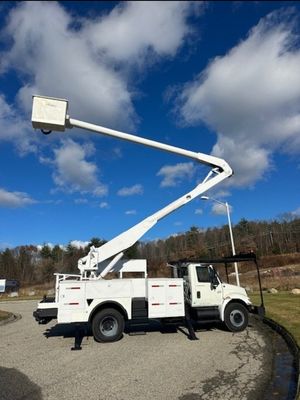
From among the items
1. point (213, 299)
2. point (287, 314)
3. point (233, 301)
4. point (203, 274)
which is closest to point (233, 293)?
point (233, 301)

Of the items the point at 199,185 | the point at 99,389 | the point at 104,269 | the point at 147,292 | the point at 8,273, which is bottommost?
the point at 99,389

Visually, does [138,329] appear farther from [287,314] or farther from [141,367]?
[141,367]

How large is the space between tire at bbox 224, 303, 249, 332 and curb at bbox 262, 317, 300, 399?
104cm

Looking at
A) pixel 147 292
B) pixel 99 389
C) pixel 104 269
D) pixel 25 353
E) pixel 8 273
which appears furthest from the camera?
pixel 8 273

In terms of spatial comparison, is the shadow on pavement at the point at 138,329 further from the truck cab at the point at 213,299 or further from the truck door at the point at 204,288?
the truck door at the point at 204,288

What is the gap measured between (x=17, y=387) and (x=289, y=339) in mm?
7208

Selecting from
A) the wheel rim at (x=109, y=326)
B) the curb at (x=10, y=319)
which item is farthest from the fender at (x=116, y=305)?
the curb at (x=10, y=319)

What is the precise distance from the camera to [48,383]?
24.9 ft

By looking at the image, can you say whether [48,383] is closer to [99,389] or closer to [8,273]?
[99,389]

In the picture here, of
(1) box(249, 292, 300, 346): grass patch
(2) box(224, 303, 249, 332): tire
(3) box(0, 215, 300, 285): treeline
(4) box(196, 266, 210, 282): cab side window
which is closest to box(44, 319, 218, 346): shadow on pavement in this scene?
(2) box(224, 303, 249, 332): tire

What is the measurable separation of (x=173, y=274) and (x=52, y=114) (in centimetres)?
784

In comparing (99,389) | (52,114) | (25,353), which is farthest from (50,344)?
(52,114)

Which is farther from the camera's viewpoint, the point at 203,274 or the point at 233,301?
the point at 203,274

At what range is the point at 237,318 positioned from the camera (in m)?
13.1
